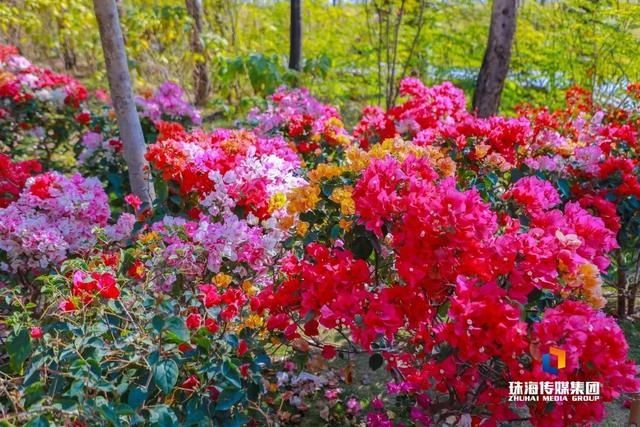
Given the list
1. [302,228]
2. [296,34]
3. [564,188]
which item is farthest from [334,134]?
[296,34]

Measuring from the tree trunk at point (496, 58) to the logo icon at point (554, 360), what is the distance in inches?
110

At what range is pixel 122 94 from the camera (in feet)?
8.61

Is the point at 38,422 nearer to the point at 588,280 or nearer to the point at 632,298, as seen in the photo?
the point at 588,280

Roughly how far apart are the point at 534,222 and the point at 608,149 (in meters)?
1.22

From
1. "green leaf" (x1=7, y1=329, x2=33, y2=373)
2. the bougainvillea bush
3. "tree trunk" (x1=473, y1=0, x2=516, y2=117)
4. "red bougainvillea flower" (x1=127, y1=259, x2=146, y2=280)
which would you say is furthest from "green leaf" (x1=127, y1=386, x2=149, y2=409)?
"tree trunk" (x1=473, y1=0, x2=516, y2=117)

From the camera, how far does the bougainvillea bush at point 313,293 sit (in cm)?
126

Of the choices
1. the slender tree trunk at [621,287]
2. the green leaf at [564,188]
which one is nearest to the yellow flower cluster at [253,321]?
the green leaf at [564,188]

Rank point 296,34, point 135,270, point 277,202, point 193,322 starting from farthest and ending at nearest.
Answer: point 296,34 → point 277,202 → point 135,270 → point 193,322

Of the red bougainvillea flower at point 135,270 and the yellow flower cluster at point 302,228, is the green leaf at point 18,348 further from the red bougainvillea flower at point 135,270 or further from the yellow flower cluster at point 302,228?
the yellow flower cluster at point 302,228

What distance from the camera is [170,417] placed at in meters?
1.31

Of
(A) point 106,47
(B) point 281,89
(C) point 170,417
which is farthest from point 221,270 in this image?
(B) point 281,89

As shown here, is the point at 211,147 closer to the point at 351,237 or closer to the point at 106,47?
the point at 106,47

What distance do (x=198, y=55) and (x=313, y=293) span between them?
5.44 m

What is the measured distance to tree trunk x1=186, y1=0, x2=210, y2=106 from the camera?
6.68 meters
